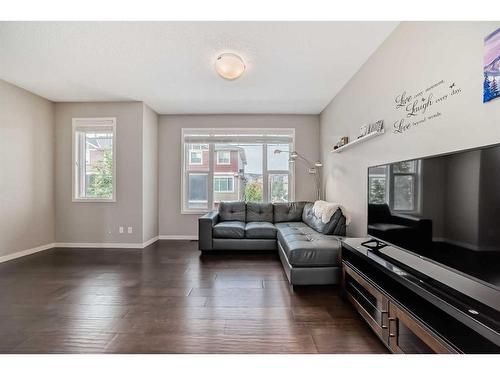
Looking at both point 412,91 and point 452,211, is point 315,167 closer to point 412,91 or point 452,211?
point 412,91

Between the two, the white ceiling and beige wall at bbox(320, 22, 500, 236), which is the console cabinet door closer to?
beige wall at bbox(320, 22, 500, 236)

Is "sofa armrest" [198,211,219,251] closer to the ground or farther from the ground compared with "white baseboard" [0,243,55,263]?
farther from the ground

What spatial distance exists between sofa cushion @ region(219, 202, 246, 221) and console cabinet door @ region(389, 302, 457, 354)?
3.40 meters

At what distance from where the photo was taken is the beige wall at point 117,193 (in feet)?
14.6

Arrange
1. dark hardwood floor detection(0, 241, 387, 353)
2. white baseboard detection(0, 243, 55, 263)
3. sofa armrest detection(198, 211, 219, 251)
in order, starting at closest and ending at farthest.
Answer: dark hardwood floor detection(0, 241, 387, 353) < white baseboard detection(0, 243, 55, 263) < sofa armrest detection(198, 211, 219, 251)

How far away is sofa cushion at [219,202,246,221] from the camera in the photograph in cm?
465

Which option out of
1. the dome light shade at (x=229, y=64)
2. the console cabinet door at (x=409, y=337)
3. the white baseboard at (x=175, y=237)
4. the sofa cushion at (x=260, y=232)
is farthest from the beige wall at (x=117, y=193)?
the console cabinet door at (x=409, y=337)

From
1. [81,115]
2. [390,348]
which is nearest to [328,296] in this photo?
[390,348]

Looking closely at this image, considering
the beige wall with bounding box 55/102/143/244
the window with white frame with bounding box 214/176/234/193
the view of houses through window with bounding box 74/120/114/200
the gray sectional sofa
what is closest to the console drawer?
the gray sectional sofa

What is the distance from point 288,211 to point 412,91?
2.96 metres

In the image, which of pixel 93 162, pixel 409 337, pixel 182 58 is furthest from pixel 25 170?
pixel 409 337

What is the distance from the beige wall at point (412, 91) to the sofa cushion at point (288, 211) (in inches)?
38.8

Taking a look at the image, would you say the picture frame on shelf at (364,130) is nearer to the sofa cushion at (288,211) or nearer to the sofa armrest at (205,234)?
the sofa cushion at (288,211)

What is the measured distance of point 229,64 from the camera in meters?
2.79
